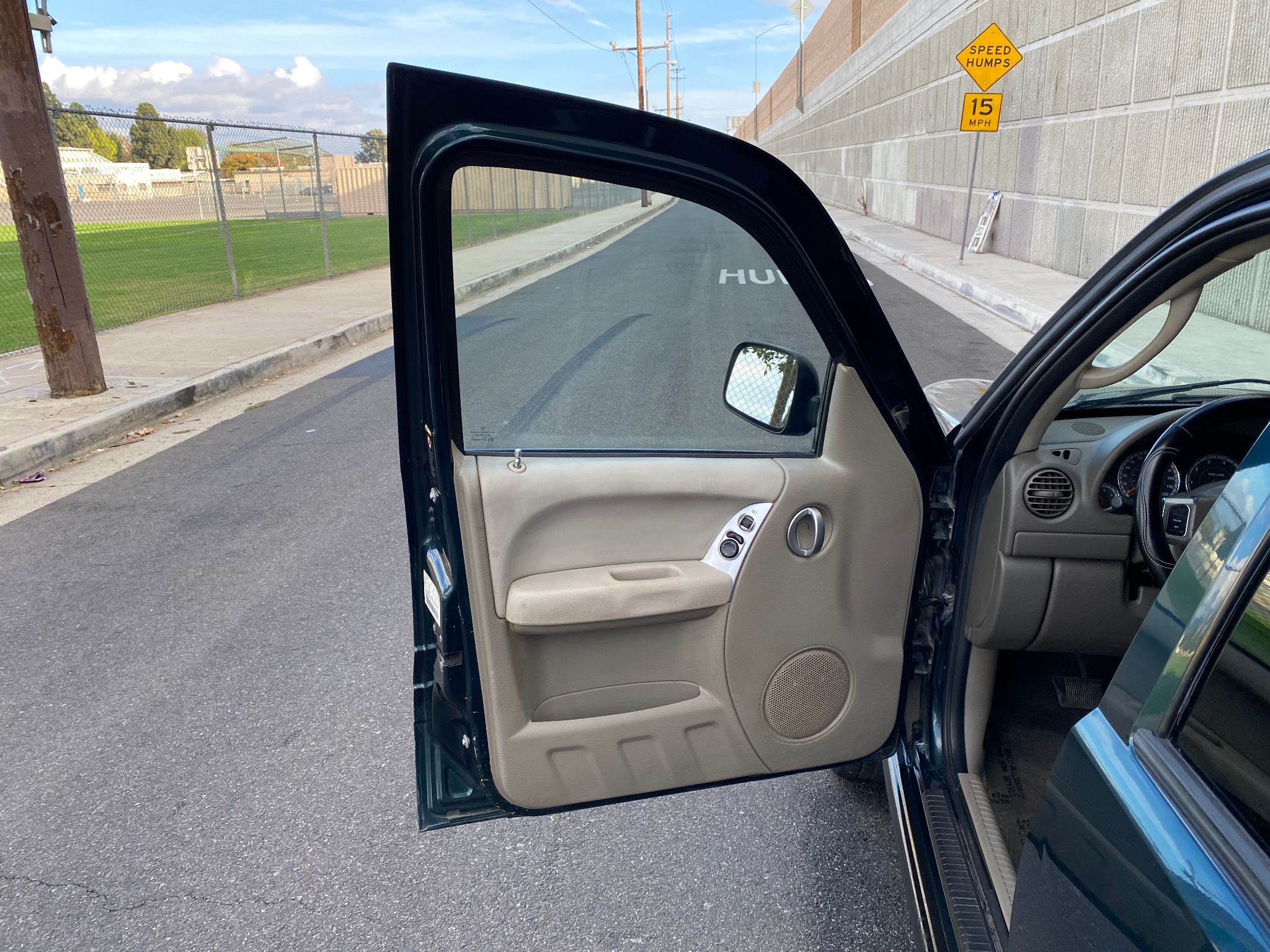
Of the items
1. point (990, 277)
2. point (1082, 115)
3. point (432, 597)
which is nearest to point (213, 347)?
point (432, 597)

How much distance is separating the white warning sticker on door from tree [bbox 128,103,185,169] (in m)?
12.8

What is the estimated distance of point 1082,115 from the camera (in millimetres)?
14070

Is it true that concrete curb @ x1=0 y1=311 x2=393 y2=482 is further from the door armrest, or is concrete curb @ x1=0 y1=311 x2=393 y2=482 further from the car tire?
the door armrest

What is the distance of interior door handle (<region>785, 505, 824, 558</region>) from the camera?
2086mm

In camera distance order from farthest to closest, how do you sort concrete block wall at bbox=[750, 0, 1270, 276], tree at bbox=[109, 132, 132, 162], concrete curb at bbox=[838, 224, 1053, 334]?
tree at bbox=[109, 132, 132, 162] → concrete curb at bbox=[838, 224, 1053, 334] → concrete block wall at bbox=[750, 0, 1270, 276]

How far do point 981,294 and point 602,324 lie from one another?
11729 millimetres

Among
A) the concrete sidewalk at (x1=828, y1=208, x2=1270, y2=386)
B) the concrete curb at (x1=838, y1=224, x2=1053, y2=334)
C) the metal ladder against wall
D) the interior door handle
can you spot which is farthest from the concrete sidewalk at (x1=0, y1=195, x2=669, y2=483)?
the metal ladder against wall

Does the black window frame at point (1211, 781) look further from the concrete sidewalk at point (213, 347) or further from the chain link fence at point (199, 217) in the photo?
the chain link fence at point (199, 217)

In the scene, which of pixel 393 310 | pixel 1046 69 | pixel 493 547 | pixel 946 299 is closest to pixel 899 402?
pixel 493 547

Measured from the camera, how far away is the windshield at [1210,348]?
206cm

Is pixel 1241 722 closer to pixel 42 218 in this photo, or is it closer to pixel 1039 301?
pixel 42 218

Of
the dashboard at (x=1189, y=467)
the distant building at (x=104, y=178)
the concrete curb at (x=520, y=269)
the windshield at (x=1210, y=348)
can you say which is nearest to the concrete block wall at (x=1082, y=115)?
the windshield at (x=1210, y=348)

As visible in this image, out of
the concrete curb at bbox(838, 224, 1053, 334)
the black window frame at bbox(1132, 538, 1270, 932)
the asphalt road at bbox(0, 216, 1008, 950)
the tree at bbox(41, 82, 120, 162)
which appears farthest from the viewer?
the tree at bbox(41, 82, 120, 162)

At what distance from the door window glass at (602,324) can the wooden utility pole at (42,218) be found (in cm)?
628
